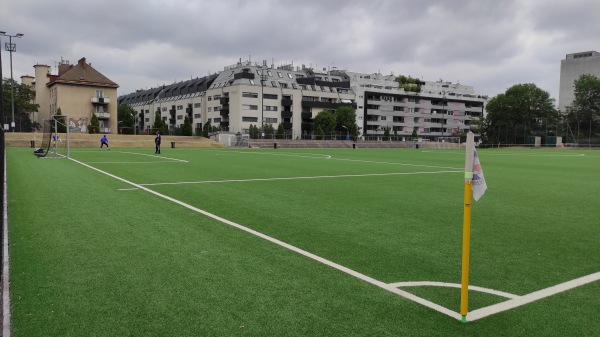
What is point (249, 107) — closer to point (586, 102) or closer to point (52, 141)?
point (52, 141)

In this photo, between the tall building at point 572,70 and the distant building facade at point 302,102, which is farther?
the tall building at point 572,70

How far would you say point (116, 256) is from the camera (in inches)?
232

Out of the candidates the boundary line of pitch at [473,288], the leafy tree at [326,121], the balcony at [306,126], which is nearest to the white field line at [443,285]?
the boundary line of pitch at [473,288]

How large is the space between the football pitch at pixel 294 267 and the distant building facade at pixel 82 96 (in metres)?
73.9

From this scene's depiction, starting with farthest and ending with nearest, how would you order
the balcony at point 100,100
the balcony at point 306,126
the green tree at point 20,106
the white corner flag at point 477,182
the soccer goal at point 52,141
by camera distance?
the balcony at point 306,126, the balcony at point 100,100, the green tree at point 20,106, the soccer goal at point 52,141, the white corner flag at point 477,182

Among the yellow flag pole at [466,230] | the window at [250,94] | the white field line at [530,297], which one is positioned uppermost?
the window at [250,94]

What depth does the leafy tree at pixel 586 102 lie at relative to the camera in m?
95.3

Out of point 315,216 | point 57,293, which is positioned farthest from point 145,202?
point 57,293

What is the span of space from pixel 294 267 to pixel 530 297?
2614 mm

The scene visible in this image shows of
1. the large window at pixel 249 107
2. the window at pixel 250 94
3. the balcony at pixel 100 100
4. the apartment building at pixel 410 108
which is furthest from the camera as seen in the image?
the apartment building at pixel 410 108

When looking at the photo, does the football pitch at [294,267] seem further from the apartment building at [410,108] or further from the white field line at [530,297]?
the apartment building at [410,108]

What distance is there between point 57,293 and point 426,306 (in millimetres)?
3705

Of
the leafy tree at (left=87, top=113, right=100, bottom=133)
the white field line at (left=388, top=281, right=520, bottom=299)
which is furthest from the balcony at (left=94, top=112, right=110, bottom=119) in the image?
the white field line at (left=388, top=281, right=520, bottom=299)

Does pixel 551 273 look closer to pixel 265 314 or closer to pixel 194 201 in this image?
pixel 265 314
